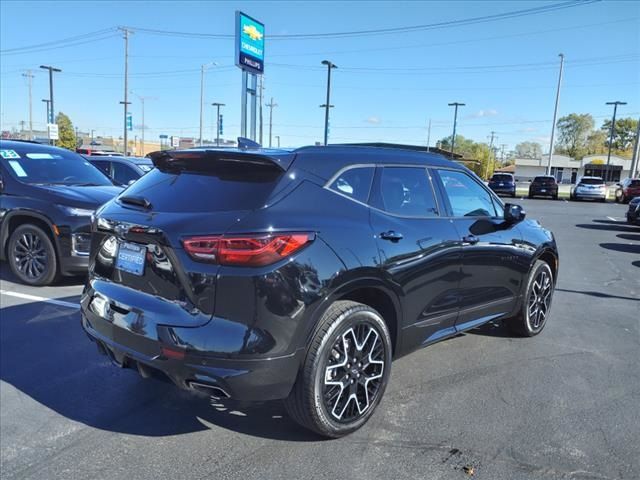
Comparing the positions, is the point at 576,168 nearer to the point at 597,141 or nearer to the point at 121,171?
the point at 597,141

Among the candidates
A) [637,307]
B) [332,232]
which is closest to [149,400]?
[332,232]

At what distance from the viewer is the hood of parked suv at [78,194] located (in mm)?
6438

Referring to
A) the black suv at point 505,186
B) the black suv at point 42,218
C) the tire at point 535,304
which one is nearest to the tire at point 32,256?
the black suv at point 42,218

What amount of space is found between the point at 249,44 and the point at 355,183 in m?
16.9

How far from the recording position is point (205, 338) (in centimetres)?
265

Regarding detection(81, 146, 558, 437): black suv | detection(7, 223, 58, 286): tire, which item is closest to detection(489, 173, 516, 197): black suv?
detection(7, 223, 58, 286): tire

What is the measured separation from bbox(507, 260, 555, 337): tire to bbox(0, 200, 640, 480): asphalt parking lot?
0.44ft

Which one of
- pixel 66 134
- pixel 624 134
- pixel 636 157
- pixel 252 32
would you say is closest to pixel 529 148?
pixel 624 134

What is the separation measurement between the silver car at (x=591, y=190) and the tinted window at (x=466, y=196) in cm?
3190

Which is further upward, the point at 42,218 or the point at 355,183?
the point at 355,183

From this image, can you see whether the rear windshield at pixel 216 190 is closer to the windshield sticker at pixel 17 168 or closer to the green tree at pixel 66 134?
the windshield sticker at pixel 17 168

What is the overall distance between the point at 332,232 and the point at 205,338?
0.91 m

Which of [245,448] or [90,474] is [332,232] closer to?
[245,448]

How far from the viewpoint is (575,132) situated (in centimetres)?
12494
